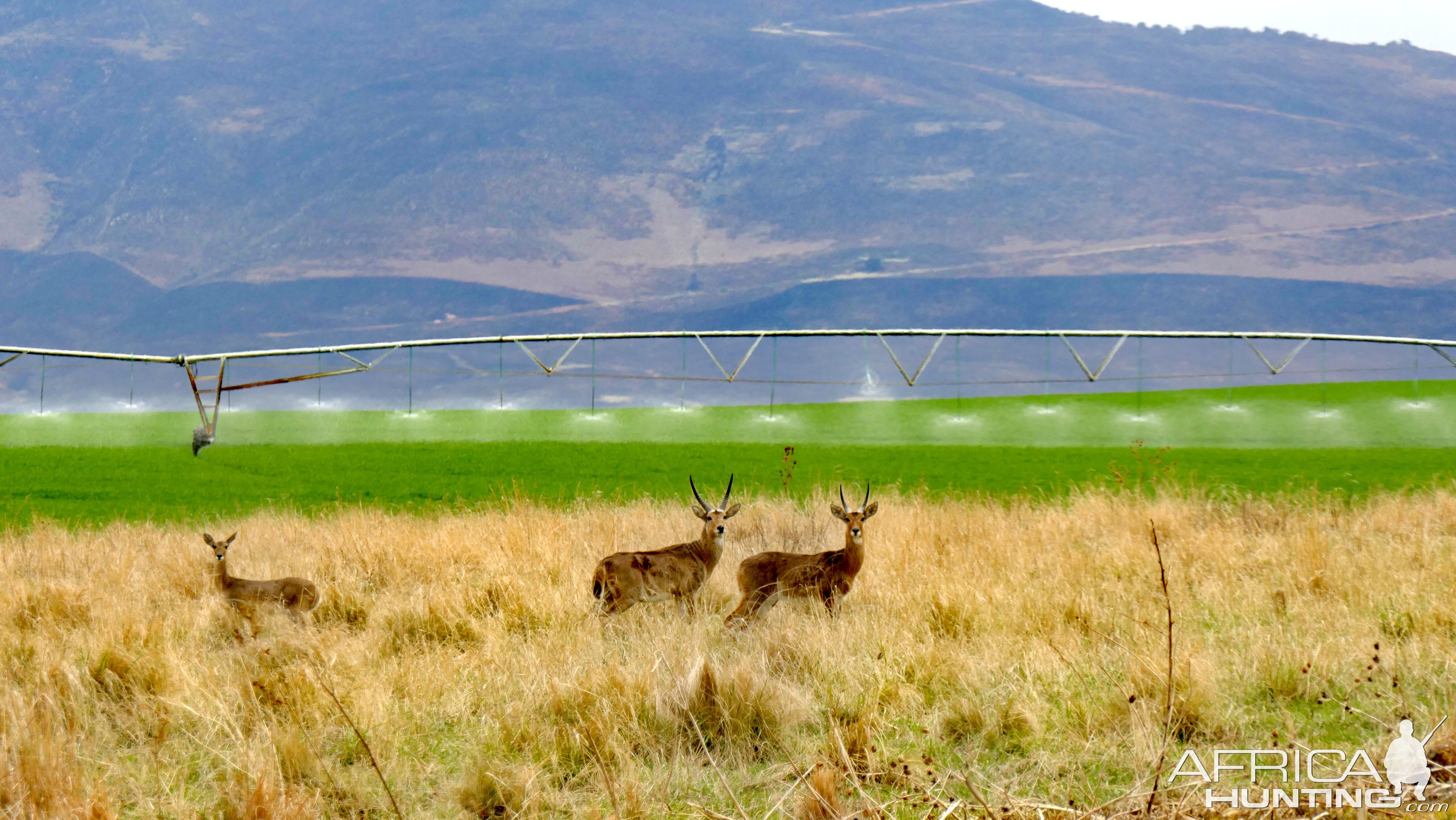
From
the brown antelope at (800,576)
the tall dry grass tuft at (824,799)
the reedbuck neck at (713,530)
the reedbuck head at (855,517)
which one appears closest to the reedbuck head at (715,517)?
the reedbuck neck at (713,530)

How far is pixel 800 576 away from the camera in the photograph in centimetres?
976

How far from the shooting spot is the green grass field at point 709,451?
24859mm

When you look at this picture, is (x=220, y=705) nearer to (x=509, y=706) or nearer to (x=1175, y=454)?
(x=509, y=706)

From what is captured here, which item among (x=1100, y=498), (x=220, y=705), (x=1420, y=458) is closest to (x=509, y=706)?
(x=220, y=705)

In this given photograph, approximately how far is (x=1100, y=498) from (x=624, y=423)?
27.5 meters

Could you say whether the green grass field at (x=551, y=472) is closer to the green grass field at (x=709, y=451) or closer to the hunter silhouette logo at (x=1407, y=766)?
the green grass field at (x=709, y=451)

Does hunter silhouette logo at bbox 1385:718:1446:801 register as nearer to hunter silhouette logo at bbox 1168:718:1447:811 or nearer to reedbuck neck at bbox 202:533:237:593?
hunter silhouette logo at bbox 1168:718:1447:811

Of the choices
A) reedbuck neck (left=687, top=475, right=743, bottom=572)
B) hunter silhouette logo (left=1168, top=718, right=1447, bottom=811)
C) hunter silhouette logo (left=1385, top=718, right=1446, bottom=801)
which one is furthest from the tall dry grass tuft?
reedbuck neck (left=687, top=475, right=743, bottom=572)

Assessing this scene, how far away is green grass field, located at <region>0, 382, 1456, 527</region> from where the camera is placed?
2486 centimetres

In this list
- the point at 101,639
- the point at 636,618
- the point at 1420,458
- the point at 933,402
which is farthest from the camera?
the point at 933,402

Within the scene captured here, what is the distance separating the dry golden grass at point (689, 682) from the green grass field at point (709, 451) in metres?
7.50

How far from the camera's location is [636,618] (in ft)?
32.0

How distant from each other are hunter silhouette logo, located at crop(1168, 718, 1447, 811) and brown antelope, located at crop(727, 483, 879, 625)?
3763 mm

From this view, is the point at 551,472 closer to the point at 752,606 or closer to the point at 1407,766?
the point at 752,606
